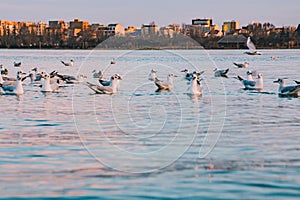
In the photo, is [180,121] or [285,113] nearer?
[180,121]

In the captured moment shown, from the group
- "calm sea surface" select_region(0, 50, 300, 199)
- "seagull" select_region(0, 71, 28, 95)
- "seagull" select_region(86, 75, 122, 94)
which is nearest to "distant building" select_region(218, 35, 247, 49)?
"seagull" select_region(86, 75, 122, 94)

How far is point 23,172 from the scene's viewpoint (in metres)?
8.73

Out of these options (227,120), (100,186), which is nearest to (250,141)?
(227,120)

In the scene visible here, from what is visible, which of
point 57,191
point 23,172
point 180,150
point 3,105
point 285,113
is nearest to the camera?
point 57,191

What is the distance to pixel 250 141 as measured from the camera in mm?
11266

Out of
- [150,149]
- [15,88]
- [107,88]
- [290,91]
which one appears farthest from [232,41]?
[150,149]

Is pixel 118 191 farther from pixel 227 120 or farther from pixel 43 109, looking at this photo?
pixel 43 109

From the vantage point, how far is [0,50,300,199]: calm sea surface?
790 centimetres

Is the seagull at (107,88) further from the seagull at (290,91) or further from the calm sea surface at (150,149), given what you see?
the seagull at (290,91)

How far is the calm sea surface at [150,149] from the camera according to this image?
7902mm

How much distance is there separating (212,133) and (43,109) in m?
6.04

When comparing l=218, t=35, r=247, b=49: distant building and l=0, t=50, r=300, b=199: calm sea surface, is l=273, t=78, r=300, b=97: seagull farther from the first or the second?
l=218, t=35, r=247, b=49: distant building

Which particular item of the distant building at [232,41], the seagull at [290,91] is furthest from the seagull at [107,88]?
the distant building at [232,41]

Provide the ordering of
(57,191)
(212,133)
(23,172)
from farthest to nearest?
(212,133)
(23,172)
(57,191)
